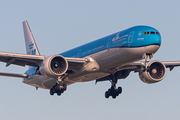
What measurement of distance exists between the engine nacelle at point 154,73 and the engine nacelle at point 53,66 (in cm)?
Answer: 935

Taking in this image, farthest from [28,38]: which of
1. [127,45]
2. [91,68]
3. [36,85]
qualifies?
[127,45]

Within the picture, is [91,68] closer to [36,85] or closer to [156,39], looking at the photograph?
[156,39]

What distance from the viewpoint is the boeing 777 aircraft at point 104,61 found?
123 ft

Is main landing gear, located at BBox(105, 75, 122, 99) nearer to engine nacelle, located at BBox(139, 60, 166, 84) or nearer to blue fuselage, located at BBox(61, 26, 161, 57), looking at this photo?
engine nacelle, located at BBox(139, 60, 166, 84)

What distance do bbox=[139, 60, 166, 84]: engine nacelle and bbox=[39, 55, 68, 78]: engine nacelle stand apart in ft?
30.7

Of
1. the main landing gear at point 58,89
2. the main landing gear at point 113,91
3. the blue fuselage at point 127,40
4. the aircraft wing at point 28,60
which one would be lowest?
the main landing gear at point 58,89

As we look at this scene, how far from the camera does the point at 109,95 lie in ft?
157

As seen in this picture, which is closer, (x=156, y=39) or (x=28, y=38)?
(x=156, y=39)

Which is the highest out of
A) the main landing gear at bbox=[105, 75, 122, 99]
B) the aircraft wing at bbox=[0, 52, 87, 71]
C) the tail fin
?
the tail fin

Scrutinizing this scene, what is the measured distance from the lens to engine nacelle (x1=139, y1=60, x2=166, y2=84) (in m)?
43.5

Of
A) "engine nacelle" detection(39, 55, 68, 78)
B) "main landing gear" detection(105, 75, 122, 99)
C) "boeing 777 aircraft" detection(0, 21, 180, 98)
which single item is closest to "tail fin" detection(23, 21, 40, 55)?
"boeing 777 aircraft" detection(0, 21, 180, 98)

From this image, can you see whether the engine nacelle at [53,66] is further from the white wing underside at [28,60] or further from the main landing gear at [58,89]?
the main landing gear at [58,89]

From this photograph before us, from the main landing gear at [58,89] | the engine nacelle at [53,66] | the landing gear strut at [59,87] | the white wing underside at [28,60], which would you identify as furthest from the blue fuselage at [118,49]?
the engine nacelle at [53,66]

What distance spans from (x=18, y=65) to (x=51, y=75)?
5536mm
